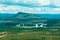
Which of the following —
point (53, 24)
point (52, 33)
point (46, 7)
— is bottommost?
point (52, 33)

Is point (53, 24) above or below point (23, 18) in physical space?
below

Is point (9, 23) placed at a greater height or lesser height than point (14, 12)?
lesser

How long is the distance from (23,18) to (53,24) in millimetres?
600

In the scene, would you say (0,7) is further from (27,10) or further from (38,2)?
(38,2)

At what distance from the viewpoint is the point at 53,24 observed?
2.45m

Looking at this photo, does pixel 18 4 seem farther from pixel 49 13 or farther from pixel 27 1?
pixel 49 13

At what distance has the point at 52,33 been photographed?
2418 mm

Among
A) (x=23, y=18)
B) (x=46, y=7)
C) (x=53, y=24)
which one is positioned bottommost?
(x=53, y=24)

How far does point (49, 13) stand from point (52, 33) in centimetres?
39

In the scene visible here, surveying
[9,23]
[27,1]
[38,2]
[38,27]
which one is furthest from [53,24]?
[9,23]

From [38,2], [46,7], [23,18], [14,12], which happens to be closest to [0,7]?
[14,12]

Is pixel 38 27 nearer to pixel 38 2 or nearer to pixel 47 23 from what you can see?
pixel 47 23

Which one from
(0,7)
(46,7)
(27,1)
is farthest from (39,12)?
(0,7)

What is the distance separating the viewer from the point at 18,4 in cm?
243
